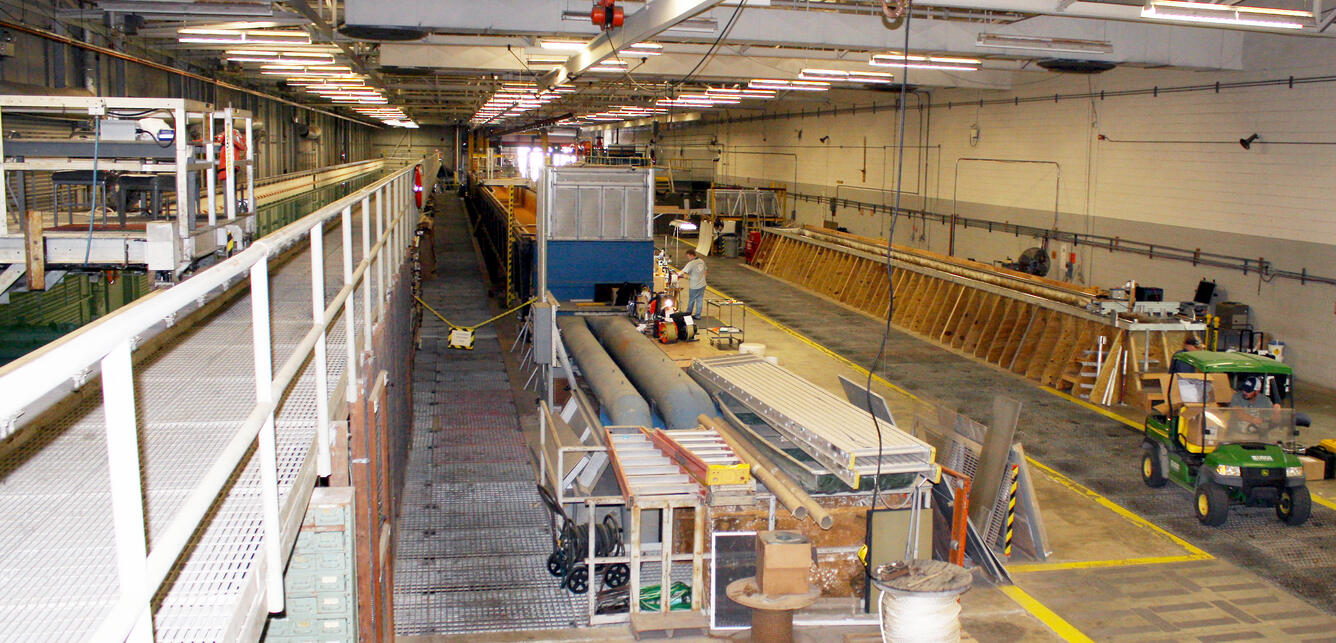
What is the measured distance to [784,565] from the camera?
7.18 meters

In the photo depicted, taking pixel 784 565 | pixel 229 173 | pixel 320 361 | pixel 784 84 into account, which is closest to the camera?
pixel 320 361

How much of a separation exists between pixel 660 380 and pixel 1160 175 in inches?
489

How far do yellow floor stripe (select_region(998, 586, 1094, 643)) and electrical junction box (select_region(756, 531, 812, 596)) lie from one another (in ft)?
7.35

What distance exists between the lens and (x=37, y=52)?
12922 mm

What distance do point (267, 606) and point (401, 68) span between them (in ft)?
60.4

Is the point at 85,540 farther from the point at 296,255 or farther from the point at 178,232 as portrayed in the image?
the point at 296,255

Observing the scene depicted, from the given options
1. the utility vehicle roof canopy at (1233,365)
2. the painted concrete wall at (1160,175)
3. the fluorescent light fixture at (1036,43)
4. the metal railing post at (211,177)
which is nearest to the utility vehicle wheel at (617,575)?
the metal railing post at (211,177)

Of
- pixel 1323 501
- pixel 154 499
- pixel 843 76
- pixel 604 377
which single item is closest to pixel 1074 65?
pixel 843 76

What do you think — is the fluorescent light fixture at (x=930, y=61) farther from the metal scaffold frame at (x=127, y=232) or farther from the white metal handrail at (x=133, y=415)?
the white metal handrail at (x=133, y=415)

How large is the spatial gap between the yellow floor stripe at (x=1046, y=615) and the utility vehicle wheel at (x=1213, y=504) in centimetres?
271

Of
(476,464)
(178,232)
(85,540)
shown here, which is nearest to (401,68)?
(476,464)

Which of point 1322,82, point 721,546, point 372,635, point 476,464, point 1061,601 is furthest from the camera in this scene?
point 1322,82

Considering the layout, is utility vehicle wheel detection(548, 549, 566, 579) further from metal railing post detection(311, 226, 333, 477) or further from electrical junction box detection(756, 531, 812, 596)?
metal railing post detection(311, 226, 333, 477)

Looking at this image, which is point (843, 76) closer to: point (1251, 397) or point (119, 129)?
point (1251, 397)
